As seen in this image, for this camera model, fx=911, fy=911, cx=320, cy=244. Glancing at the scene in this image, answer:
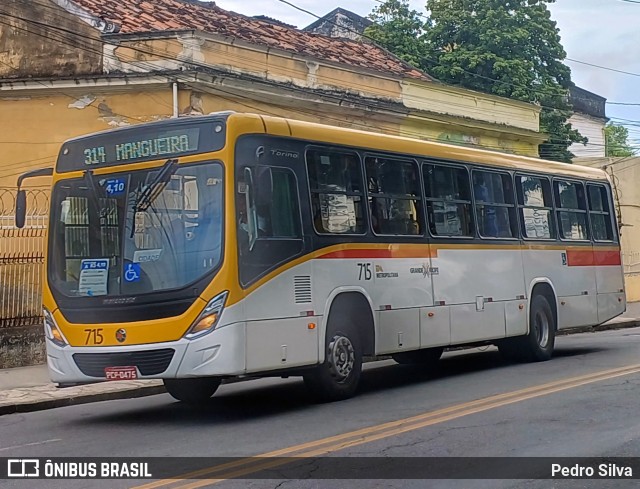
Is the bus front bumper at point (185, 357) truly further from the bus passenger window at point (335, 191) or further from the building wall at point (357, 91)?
the building wall at point (357, 91)

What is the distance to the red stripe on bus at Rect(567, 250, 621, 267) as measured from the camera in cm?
1593

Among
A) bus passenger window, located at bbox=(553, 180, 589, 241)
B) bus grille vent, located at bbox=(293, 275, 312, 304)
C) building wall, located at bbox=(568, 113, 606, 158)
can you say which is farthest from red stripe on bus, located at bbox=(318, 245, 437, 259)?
building wall, located at bbox=(568, 113, 606, 158)

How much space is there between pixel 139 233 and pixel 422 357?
22.3 ft

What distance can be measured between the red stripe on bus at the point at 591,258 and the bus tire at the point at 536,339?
3.71 feet

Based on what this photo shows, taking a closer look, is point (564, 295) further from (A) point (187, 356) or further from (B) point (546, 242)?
(A) point (187, 356)

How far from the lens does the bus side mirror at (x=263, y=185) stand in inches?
377

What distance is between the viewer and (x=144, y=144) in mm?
9750

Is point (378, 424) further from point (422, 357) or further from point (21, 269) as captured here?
point (21, 269)

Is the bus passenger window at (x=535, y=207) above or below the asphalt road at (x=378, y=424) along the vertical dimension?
above

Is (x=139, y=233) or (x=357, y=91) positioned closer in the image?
(x=139, y=233)

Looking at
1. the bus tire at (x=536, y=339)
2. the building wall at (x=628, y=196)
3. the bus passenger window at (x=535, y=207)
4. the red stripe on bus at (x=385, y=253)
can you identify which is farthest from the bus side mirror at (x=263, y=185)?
the building wall at (x=628, y=196)

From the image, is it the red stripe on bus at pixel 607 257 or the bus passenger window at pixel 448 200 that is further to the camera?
the red stripe on bus at pixel 607 257

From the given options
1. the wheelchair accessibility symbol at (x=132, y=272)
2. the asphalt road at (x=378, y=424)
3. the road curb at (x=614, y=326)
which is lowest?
the asphalt road at (x=378, y=424)

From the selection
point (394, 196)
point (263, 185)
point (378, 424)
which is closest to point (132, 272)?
point (263, 185)
